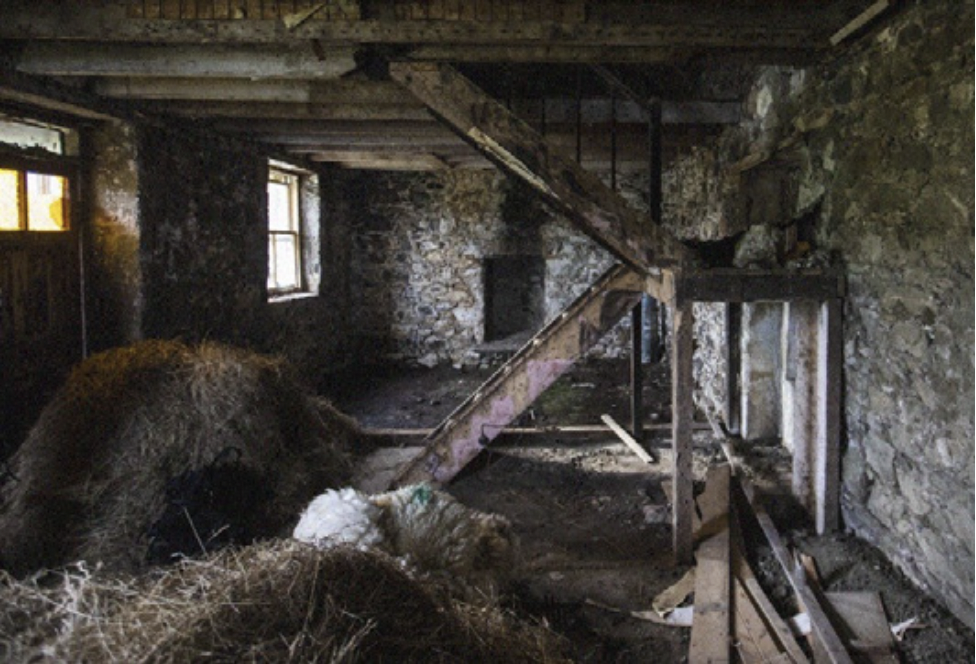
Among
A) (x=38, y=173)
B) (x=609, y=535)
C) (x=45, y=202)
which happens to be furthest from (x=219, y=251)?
(x=609, y=535)

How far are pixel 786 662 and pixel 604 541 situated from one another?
153 centimetres

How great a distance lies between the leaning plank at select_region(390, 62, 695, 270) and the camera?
4.20 m

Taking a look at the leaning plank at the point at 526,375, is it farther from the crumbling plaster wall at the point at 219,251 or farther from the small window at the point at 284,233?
the small window at the point at 284,233

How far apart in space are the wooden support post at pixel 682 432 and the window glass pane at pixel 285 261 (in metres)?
6.10

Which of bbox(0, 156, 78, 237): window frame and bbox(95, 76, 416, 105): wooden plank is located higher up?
bbox(95, 76, 416, 105): wooden plank

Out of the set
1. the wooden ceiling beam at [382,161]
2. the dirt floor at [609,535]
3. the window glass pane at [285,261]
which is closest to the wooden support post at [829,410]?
the dirt floor at [609,535]

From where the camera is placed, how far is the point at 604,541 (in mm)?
4516

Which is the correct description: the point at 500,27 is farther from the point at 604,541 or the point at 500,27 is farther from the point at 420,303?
the point at 420,303

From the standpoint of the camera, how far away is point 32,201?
5.22 metres

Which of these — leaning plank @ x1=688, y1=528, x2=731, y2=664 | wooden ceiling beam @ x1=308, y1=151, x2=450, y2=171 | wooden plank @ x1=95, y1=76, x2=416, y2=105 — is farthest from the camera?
wooden ceiling beam @ x1=308, y1=151, x2=450, y2=171

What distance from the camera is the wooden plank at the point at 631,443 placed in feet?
19.6

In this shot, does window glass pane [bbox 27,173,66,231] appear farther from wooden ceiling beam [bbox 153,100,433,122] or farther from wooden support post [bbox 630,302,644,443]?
wooden support post [bbox 630,302,644,443]

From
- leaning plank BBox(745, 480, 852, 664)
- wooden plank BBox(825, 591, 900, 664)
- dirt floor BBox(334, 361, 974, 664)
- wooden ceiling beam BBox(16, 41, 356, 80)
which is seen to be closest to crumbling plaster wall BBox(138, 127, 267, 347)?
wooden ceiling beam BBox(16, 41, 356, 80)

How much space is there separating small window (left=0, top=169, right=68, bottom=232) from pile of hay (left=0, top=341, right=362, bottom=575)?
3.40 ft
